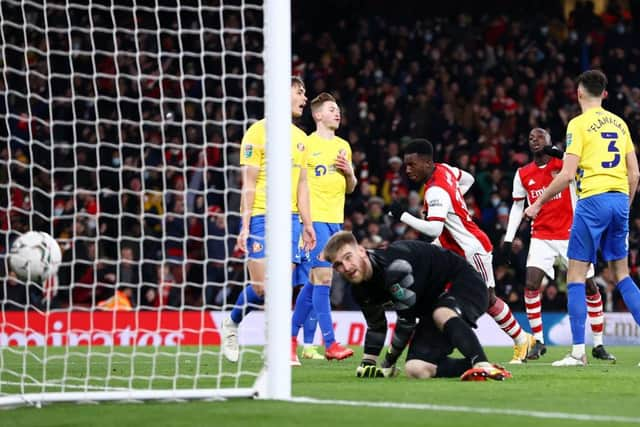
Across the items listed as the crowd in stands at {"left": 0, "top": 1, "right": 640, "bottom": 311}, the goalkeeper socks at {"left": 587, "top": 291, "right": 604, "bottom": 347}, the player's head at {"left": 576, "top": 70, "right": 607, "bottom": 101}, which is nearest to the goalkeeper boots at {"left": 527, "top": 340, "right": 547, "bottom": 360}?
the goalkeeper socks at {"left": 587, "top": 291, "right": 604, "bottom": 347}

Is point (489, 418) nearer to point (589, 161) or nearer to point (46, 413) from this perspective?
point (46, 413)

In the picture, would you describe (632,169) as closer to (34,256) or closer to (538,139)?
(538,139)

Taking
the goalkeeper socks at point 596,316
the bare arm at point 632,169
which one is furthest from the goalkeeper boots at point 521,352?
the bare arm at point 632,169

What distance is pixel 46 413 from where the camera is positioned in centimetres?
558

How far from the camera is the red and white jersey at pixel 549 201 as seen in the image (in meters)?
11.0

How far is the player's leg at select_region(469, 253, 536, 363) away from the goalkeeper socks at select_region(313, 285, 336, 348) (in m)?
1.47

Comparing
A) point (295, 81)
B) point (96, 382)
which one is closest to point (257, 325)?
point (295, 81)

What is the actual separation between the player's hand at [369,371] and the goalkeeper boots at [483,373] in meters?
0.80

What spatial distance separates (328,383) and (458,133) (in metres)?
13.8

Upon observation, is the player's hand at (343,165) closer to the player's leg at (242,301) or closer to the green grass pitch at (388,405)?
the player's leg at (242,301)

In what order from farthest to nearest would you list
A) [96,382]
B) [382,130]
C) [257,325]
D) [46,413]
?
[382,130], [257,325], [96,382], [46,413]

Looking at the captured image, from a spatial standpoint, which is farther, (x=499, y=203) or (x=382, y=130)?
(x=382, y=130)

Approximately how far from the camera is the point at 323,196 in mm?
10586

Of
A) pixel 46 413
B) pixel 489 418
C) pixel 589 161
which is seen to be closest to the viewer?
pixel 489 418
